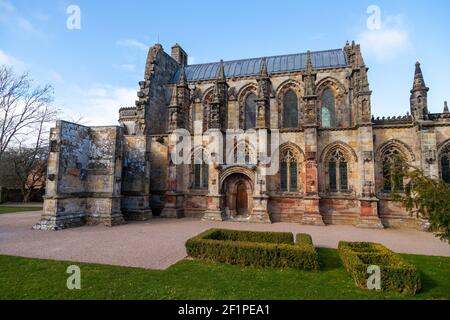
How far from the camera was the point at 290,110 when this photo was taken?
82.4 feet

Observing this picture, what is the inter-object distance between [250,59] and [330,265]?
25.6m

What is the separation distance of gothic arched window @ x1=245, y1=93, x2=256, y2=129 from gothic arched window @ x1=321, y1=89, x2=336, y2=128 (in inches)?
262

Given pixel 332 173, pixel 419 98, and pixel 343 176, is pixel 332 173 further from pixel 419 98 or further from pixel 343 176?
pixel 419 98

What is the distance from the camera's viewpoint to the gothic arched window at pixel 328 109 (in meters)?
24.0

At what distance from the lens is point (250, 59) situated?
29.5 metres

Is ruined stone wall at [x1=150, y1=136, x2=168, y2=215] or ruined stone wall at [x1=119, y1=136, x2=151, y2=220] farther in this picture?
ruined stone wall at [x1=150, y1=136, x2=168, y2=215]

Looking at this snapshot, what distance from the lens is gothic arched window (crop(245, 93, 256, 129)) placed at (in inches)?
1016

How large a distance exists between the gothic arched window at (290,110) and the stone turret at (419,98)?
9.20 metres

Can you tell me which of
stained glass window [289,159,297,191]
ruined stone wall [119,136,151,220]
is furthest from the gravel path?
stained glass window [289,159,297,191]

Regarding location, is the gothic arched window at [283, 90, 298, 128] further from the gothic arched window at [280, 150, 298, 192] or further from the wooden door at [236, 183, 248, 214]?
the wooden door at [236, 183, 248, 214]

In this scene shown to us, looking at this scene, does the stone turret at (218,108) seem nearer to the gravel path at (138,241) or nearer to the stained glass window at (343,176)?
the gravel path at (138,241)

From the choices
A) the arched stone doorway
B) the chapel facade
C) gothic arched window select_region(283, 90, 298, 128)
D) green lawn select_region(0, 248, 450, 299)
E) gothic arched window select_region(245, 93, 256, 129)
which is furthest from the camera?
gothic arched window select_region(245, 93, 256, 129)

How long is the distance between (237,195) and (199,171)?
3.97m

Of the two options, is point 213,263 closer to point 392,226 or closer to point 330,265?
point 330,265
